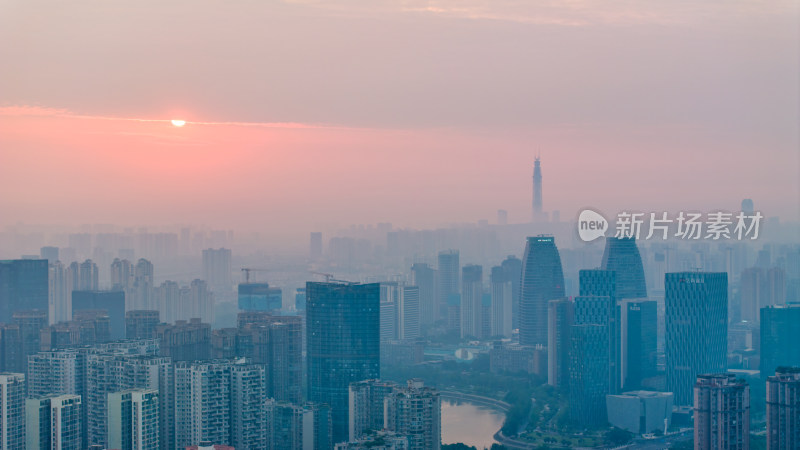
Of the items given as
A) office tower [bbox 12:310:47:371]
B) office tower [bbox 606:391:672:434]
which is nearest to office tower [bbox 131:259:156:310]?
office tower [bbox 12:310:47:371]

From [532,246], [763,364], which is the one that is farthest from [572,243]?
[763,364]

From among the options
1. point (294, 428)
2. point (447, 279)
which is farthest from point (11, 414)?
point (447, 279)

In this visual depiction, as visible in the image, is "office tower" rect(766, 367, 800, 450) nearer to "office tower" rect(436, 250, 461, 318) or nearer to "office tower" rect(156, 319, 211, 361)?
"office tower" rect(156, 319, 211, 361)

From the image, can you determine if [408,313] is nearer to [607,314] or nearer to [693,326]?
[607,314]

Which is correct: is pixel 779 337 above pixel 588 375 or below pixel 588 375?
above

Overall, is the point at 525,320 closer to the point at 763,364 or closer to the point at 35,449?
the point at 763,364

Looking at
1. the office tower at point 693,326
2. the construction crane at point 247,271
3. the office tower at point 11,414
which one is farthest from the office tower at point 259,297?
the office tower at point 11,414
